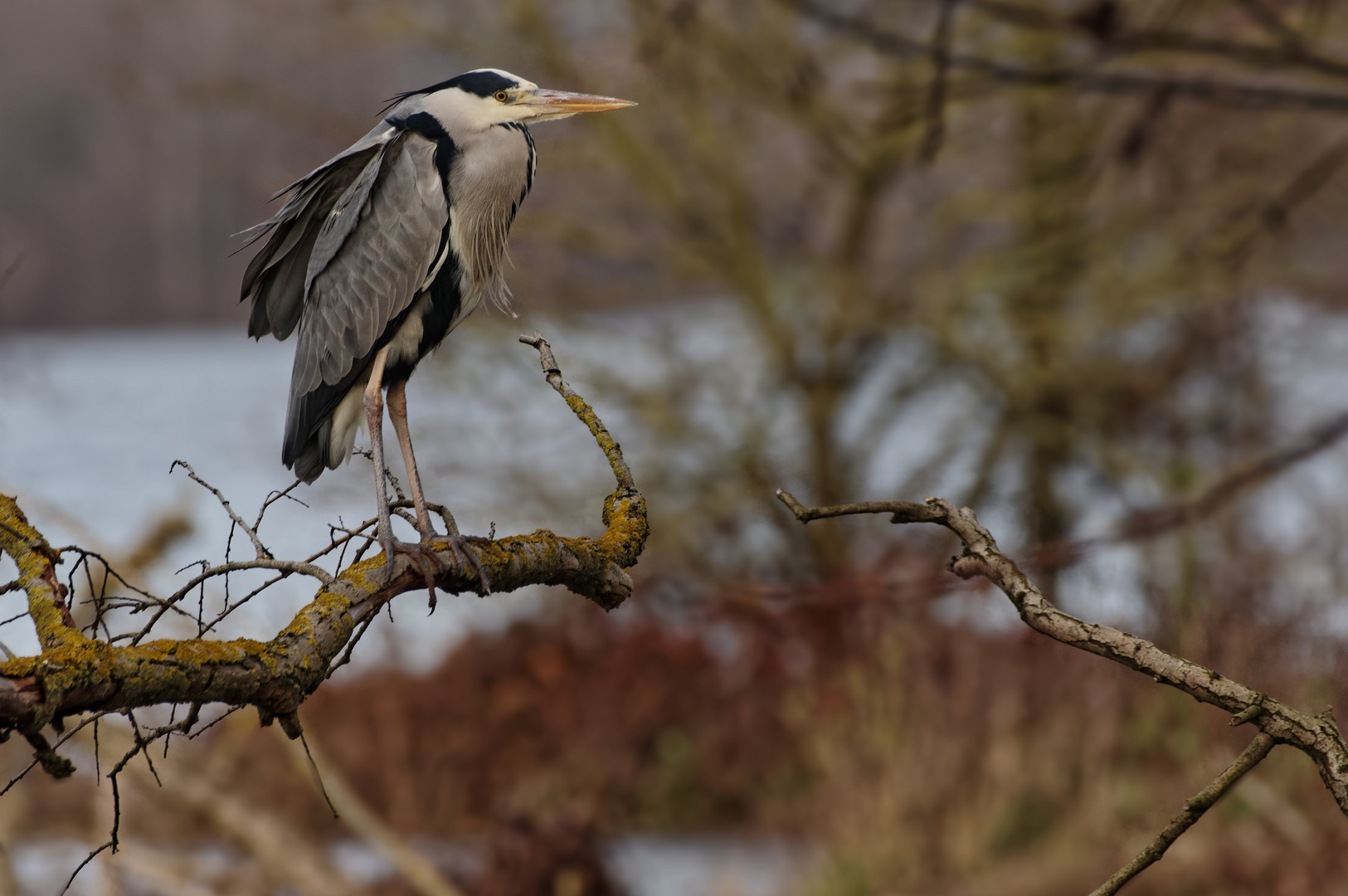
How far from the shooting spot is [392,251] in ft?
6.27

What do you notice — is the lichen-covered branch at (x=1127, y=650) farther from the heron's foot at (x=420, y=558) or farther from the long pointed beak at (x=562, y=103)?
the long pointed beak at (x=562, y=103)

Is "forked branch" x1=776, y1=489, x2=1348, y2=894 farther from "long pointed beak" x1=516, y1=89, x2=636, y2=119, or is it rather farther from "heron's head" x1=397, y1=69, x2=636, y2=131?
"heron's head" x1=397, y1=69, x2=636, y2=131

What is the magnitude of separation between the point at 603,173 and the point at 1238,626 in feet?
14.6

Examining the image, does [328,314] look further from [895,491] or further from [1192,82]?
[895,491]

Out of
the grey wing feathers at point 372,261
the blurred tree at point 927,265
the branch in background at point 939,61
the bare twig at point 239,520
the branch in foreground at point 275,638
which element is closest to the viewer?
the branch in foreground at point 275,638

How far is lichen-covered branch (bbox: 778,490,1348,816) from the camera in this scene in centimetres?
98

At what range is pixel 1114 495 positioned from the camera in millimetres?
6270

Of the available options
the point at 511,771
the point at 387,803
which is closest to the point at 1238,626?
the point at 511,771

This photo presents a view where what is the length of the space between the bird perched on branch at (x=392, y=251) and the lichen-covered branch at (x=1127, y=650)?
2.45 feet

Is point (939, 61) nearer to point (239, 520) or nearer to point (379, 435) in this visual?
point (379, 435)

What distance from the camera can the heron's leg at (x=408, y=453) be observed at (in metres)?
1.72

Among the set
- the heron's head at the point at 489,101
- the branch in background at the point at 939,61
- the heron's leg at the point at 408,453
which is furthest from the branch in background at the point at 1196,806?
the branch in background at the point at 939,61

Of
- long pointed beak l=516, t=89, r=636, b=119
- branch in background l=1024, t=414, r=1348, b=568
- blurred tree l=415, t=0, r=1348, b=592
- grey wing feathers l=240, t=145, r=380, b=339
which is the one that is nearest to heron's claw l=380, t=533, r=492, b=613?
grey wing feathers l=240, t=145, r=380, b=339

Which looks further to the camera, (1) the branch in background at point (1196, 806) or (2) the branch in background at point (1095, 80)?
(2) the branch in background at point (1095, 80)
